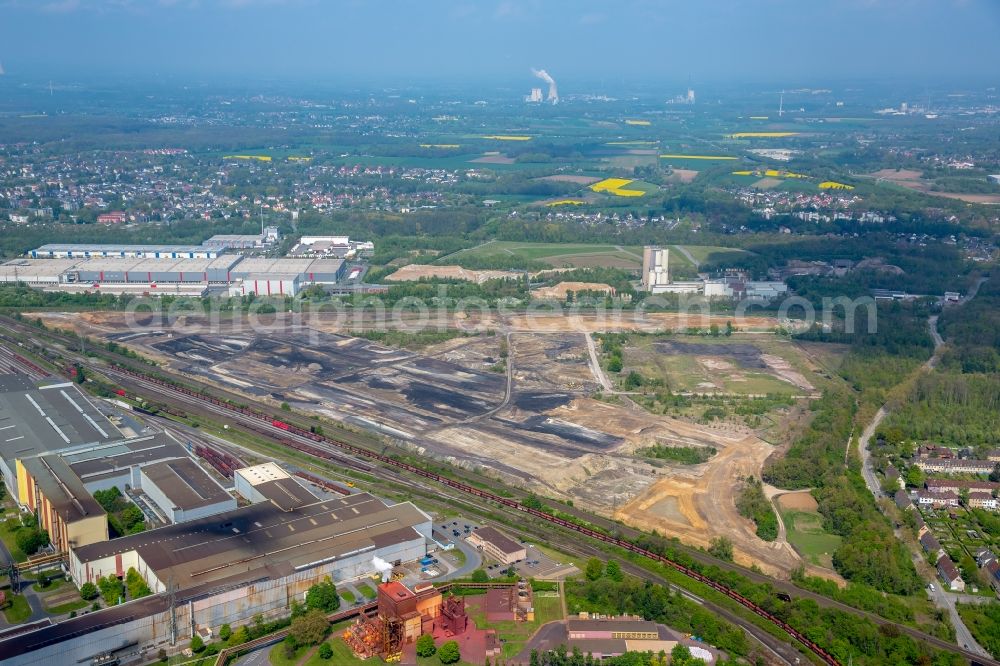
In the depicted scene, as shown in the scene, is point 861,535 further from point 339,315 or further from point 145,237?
point 145,237

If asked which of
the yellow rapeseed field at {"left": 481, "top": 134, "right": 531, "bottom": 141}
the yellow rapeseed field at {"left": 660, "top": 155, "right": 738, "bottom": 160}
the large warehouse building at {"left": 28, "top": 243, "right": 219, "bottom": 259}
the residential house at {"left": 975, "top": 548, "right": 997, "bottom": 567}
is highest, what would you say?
the yellow rapeseed field at {"left": 481, "top": 134, "right": 531, "bottom": 141}

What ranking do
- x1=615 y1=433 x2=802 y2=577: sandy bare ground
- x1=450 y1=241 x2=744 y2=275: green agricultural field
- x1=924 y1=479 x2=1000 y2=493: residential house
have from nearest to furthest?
1. x1=615 y1=433 x2=802 y2=577: sandy bare ground
2. x1=924 y1=479 x2=1000 y2=493: residential house
3. x1=450 y1=241 x2=744 y2=275: green agricultural field

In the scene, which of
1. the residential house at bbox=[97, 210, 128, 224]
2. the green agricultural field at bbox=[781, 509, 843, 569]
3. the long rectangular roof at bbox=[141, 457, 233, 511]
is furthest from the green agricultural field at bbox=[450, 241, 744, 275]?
the long rectangular roof at bbox=[141, 457, 233, 511]

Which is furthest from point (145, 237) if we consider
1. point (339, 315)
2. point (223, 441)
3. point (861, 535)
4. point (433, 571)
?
point (861, 535)

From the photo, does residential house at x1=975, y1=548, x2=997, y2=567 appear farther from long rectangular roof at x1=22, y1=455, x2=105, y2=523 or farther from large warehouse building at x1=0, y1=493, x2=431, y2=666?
long rectangular roof at x1=22, y1=455, x2=105, y2=523

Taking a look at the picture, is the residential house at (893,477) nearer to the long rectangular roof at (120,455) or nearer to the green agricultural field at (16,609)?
the long rectangular roof at (120,455)

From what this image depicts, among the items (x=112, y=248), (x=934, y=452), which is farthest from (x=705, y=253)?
(x=112, y=248)

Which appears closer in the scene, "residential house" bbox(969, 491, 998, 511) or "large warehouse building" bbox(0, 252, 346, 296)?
"residential house" bbox(969, 491, 998, 511)
